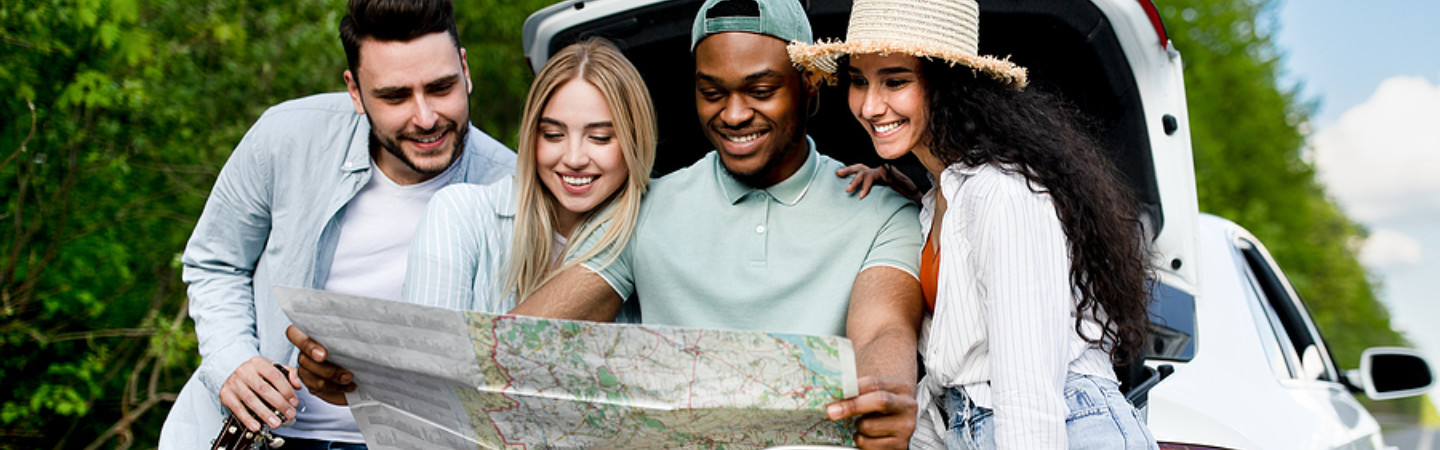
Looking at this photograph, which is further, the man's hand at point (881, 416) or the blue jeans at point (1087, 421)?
the blue jeans at point (1087, 421)

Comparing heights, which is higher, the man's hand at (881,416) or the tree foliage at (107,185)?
the tree foliage at (107,185)

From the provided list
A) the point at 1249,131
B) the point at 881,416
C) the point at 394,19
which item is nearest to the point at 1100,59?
the point at 881,416

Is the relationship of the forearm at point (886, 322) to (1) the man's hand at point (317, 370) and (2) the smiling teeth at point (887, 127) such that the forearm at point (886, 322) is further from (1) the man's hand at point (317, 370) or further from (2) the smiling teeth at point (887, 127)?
(1) the man's hand at point (317, 370)

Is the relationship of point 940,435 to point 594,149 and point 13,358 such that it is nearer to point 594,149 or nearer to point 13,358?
point 594,149

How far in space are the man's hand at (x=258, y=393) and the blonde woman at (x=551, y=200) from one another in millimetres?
326

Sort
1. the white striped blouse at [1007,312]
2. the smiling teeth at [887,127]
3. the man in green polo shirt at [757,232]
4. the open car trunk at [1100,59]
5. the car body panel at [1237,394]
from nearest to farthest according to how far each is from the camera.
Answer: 1. the white striped blouse at [1007,312]
2. the smiling teeth at [887,127]
3. the man in green polo shirt at [757,232]
4. the car body panel at [1237,394]
5. the open car trunk at [1100,59]

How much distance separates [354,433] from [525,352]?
49.0 inches

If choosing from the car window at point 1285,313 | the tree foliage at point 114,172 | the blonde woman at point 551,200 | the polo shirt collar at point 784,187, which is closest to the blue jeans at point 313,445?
the blonde woman at point 551,200

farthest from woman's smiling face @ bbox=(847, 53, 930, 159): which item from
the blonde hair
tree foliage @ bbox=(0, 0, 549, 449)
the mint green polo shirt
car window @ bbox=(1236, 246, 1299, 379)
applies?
tree foliage @ bbox=(0, 0, 549, 449)

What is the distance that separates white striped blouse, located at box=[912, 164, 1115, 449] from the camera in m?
1.66

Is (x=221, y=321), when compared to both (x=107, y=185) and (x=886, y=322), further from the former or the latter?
(x=107, y=185)

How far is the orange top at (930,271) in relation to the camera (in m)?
2.05

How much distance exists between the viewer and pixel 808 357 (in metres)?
1.43

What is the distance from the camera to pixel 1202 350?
8.95ft
